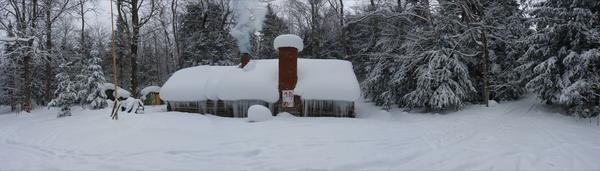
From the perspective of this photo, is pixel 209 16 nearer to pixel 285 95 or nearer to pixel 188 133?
pixel 285 95

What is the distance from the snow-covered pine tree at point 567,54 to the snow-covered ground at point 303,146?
81 cm

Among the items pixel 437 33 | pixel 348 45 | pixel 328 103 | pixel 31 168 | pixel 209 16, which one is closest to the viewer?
pixel 31 168

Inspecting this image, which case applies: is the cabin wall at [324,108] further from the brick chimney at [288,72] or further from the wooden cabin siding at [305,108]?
the brick chimney at [288,72]

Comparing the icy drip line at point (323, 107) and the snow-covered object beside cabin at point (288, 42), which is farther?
the snow-covered object beside cabin at point (288, 42)

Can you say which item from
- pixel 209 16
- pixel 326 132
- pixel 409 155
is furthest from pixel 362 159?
pixel 209 16

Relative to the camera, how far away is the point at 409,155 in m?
7.24

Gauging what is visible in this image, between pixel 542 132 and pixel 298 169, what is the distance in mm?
7116

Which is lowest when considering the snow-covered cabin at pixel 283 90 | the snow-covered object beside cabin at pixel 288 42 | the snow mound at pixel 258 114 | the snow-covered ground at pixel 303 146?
the snow-covered ground at pixel 303 146

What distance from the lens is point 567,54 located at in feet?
41.5

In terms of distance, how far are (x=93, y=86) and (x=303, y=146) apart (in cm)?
1758

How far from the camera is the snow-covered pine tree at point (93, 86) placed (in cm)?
2131

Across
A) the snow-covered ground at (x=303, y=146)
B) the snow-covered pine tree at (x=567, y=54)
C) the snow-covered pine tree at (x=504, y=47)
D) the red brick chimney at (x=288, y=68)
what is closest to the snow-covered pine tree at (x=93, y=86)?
the snow-covered ground at (x=303, y=146)

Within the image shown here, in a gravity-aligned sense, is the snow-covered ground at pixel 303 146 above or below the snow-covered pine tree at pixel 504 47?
below

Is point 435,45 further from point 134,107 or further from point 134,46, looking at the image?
point 134,46
